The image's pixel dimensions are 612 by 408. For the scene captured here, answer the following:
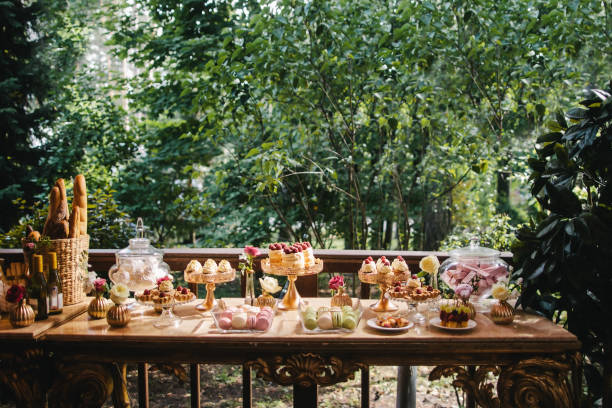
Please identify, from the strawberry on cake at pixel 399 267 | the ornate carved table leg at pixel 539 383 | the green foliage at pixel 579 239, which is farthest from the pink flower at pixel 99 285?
the green foliage at pixel 579 239

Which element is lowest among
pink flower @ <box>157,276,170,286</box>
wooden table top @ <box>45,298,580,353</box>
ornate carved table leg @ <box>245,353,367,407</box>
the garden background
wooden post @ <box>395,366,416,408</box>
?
wooden post @ <box>395,366,416,408</box>

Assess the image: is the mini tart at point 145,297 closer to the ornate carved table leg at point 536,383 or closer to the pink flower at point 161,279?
the pink flower at point 161,279

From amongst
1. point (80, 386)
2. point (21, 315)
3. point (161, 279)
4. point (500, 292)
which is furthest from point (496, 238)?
point (21, 315)

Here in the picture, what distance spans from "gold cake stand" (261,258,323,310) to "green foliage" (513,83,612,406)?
77cm

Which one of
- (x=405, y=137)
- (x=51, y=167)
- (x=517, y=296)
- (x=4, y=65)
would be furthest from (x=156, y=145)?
(x=517, y=296)

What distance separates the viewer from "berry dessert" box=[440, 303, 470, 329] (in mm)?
1547

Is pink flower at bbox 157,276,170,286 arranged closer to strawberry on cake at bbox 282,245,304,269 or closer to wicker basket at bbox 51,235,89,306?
wicker basket at bbox 51,235,89,306

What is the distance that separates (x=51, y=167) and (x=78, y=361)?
4128 millimetres

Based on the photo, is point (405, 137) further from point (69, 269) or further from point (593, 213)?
point (69, 269)

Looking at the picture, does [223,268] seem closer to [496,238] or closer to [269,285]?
[269,285]

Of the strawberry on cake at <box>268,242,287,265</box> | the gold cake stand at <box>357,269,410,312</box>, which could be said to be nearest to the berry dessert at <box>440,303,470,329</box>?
the gold cake stand at <box>357,269,410,312</box>

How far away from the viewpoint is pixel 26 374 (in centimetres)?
156

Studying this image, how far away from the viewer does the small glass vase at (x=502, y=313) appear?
1619mm

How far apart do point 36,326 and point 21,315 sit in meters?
0.06
